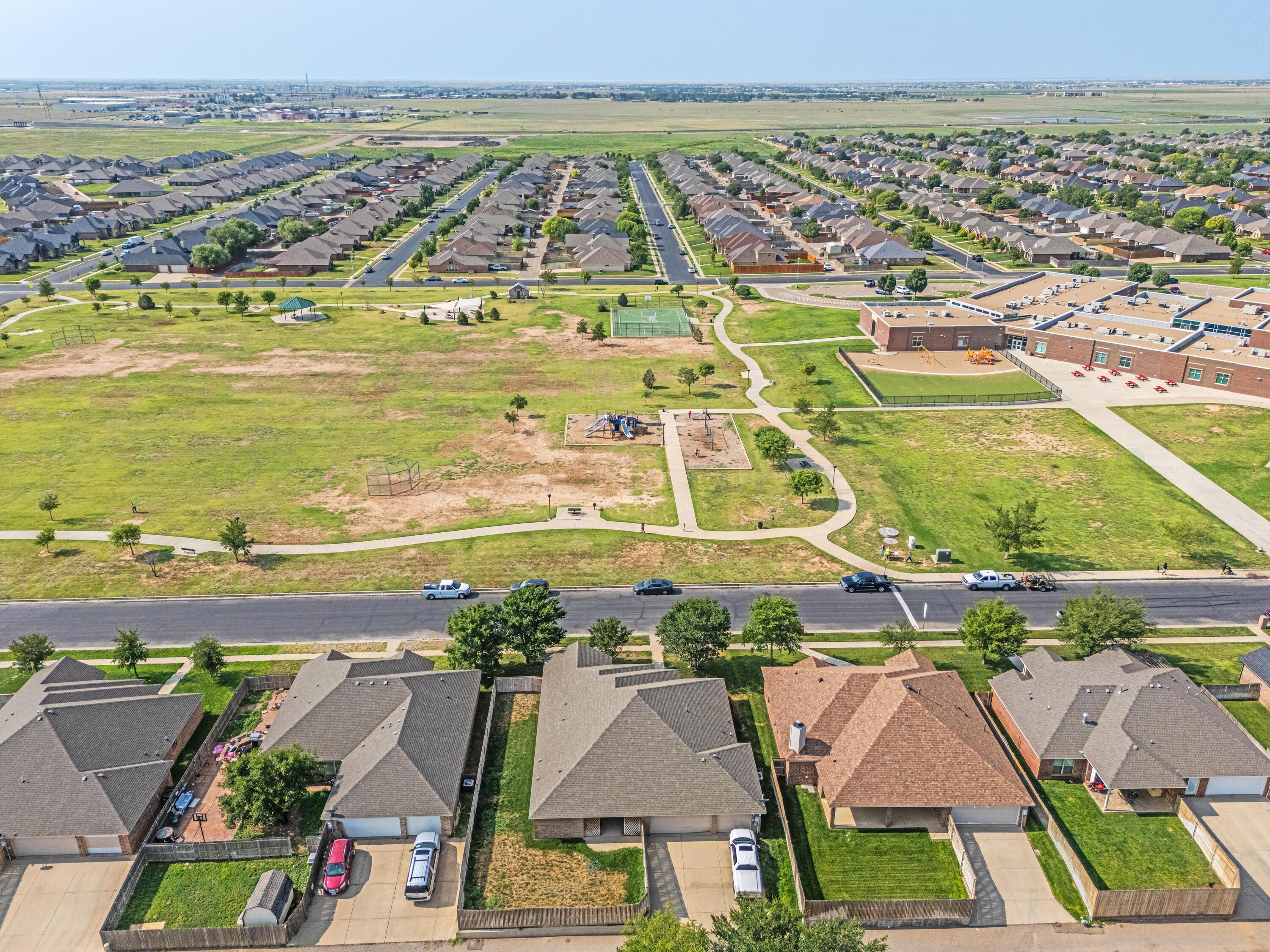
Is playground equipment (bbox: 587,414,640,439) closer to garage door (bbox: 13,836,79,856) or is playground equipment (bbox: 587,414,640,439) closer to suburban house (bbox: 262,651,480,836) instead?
suburban house (bbox: 262,651,480,836)

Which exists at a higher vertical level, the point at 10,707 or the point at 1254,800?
the point at 10,707

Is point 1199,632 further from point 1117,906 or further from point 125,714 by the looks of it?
point 125,714

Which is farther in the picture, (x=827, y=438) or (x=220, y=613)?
(x=827, y=438)

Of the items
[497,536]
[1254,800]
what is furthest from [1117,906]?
[497,536]

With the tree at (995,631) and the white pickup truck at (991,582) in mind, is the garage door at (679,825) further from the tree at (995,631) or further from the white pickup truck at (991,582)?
the white pickup truck at (991,582)

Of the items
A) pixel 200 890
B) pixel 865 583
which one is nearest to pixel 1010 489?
pixel 865 583

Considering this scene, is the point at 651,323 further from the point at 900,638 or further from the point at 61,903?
the point at 61,903

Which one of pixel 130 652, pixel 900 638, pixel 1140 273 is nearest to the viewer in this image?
pixel 130 652
